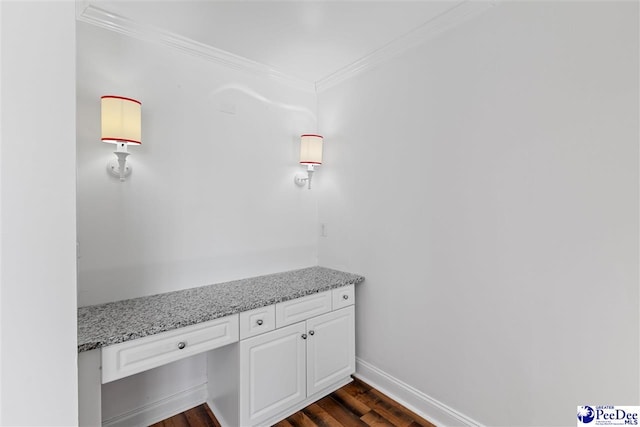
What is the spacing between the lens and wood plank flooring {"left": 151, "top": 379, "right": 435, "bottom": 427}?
6.13 ft

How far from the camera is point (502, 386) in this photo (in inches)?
62.3

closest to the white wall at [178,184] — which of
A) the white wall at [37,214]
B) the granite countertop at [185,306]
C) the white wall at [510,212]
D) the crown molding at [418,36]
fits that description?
the granite countertop at [185,306]

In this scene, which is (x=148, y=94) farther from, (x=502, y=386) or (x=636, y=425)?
(x=636, y=425)

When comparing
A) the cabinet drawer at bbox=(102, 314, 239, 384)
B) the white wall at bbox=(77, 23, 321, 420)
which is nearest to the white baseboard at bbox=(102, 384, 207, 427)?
the white wall at bbox=(77, 23, 321, 420)

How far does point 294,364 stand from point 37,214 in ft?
5.22

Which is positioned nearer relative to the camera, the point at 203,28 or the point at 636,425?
the point at 636,425

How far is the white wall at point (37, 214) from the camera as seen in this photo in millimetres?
795

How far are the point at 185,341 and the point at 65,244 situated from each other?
2.83ft

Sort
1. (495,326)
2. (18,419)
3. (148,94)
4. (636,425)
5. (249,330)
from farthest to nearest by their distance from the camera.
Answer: (148,94), (249,330), (495,326), (636,425), (18,419)

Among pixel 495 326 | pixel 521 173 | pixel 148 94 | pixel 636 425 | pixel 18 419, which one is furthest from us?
pixel 148 94

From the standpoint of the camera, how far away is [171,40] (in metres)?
1.93

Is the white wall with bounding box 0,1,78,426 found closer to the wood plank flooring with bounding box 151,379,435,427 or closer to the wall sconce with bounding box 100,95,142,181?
the wall sconce with bounding box 100,95,142,181

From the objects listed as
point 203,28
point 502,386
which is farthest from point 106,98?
point 502,386

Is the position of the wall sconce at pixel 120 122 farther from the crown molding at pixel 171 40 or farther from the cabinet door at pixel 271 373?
the cabinet door at pixel 271 373
